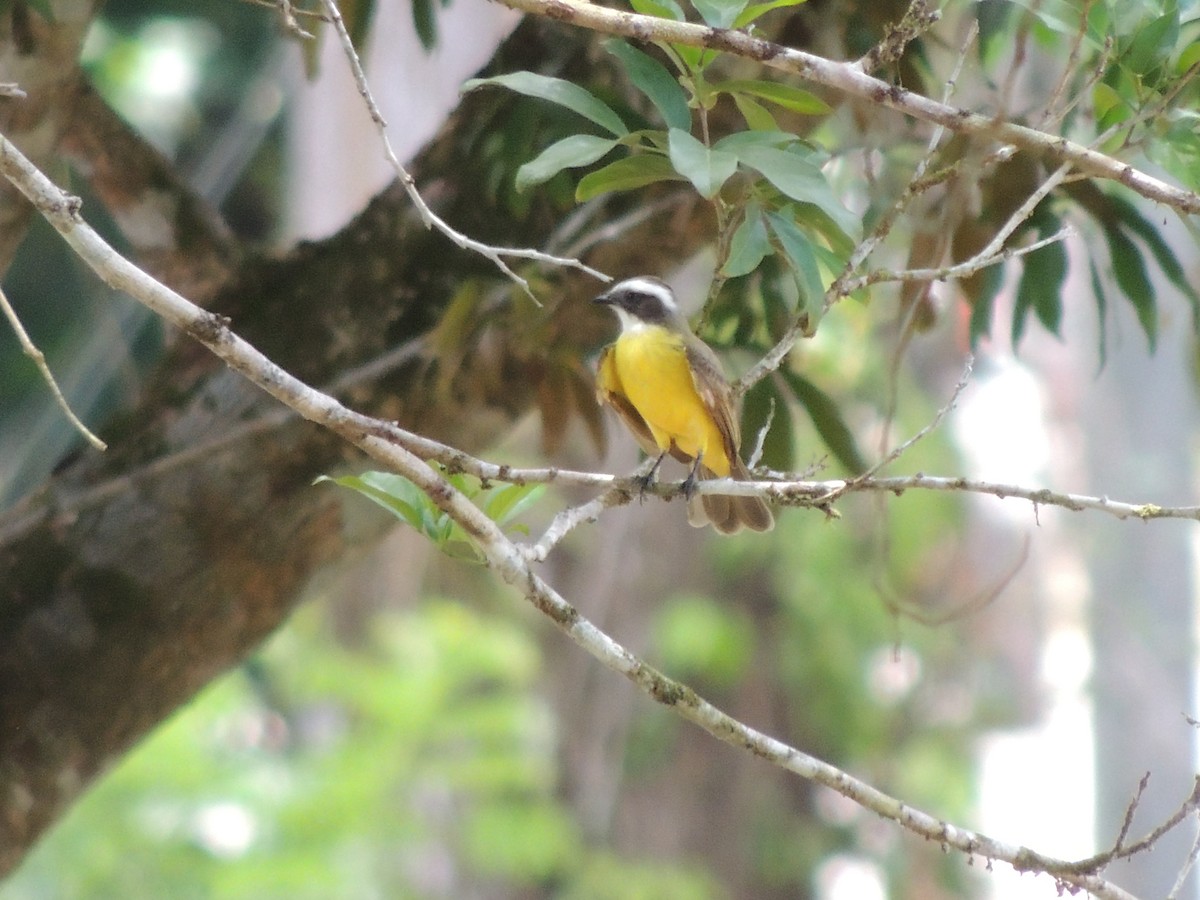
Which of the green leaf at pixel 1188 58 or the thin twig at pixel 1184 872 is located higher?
the green leaf at pixel 1188 58

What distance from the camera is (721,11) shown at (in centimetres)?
→ 202

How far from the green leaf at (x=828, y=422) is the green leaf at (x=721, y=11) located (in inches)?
44.1

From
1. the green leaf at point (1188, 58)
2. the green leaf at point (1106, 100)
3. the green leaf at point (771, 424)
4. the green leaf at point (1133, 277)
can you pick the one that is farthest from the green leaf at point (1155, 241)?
the green leaf at point (771, 424)

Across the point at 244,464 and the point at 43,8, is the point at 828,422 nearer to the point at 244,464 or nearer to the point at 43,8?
the point at 244,464

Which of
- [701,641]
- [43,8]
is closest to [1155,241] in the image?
[43,8]

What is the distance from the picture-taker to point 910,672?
9.38 metres

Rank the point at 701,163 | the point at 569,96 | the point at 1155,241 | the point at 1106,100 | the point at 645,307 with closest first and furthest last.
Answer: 1. the point at 701,163
2. the point at 569,96
3. the point at 1106,100
4. the point at 1155,241
5. the point at 645,307

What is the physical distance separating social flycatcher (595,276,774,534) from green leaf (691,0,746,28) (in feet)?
3.22

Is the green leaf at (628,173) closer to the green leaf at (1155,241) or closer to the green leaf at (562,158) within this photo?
the green leaf at (562,158)

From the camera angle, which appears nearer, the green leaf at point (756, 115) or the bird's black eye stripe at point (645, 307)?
the green leaf at point (756, 115)

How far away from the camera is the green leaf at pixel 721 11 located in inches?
79.4

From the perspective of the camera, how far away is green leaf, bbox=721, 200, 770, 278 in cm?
202

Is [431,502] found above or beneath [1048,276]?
beneath

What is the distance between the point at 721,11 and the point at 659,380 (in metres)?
1.14
